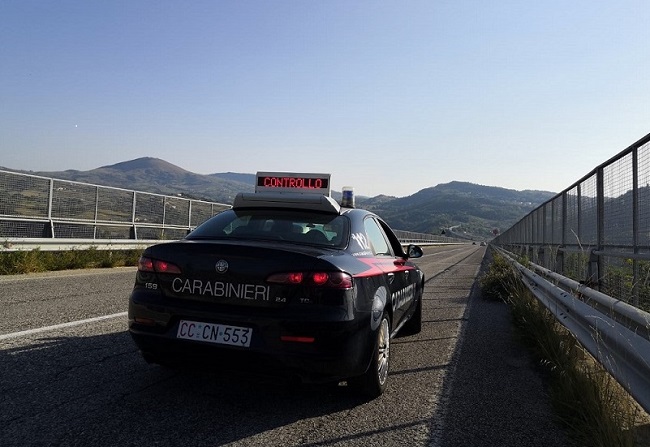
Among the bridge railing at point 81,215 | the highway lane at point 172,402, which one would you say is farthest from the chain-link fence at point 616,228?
the bridge railing at point 81,215

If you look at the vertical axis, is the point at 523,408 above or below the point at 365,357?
below

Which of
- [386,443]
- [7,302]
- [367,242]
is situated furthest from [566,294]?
[7,302]

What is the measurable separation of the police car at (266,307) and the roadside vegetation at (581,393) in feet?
4.48

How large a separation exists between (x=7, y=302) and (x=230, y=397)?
4.70 metres

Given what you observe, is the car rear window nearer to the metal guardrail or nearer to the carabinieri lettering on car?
the carabinieri lettering on car

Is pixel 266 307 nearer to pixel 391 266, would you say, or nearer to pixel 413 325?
pixel 391 266

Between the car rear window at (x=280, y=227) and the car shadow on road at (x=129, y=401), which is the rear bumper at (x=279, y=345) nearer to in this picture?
the car shadow on road at (x=129, y=401)

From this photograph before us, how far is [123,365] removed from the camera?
14.3 ft

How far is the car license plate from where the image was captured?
131 inches

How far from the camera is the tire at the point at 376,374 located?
3773 mm

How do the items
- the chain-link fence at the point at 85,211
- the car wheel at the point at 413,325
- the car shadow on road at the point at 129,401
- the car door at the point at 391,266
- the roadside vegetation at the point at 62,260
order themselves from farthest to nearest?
the chain-link fence at the point at 85,211 → the roadside vegetation at the point at 62,260 → the car wheel at the point at 413,325 → the car door at the point at 391,266 → the car shadow on road at the point at 129,401

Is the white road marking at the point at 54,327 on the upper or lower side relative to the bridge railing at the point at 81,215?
lower

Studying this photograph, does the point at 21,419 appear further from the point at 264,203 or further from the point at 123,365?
the point at 264,203

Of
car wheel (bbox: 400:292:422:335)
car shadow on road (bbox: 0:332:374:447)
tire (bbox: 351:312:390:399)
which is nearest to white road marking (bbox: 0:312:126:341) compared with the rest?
car shadow on road (bbox: 0:332:374:447)
